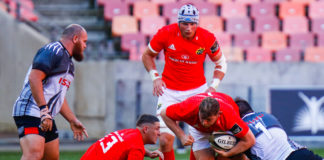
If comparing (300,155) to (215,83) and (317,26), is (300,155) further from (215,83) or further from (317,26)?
(317,26)

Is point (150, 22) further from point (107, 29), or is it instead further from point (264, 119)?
point (264, 119)

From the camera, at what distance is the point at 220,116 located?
5238 millimetres

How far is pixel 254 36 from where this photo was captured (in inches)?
574

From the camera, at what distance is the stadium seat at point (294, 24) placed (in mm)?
15000

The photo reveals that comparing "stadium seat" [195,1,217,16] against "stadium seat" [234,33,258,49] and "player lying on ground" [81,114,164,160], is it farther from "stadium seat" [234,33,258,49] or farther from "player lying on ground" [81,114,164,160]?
"player lying on ground" [81,114,164,160]

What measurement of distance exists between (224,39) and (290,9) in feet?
9.98

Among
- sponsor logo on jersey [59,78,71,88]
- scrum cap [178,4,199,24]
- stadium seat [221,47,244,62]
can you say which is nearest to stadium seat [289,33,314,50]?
stadium seat [221,47,244,62]

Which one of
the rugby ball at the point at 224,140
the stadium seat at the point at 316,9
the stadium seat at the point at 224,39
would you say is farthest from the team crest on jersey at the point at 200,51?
the stadium seat at the point at 316,9

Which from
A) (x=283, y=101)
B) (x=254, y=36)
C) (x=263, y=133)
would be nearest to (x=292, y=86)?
(x=283, y=101)

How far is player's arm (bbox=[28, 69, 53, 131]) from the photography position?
495 centimetres

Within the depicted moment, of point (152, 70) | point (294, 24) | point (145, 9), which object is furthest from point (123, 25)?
point (152, 70)

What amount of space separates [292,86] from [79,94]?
4990mm

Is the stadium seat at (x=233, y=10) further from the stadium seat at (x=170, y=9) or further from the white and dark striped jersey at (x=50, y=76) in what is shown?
the white and dark striped jersey at (x=50, y=76)

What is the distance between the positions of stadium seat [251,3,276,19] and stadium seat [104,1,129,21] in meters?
3.80
